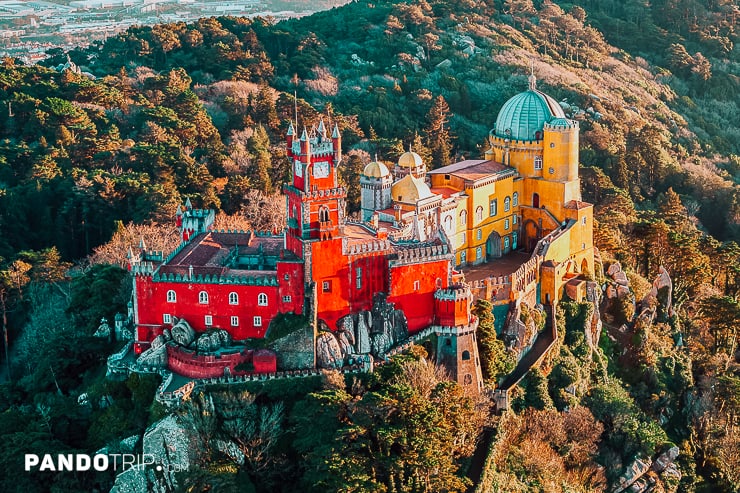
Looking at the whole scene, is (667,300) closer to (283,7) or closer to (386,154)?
(386,154)

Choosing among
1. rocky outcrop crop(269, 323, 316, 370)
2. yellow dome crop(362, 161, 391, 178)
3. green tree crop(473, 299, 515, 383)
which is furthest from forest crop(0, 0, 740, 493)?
yellow dome crop(362, 161, 391, 178)

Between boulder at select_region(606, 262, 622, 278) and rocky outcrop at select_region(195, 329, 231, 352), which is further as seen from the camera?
boulder at select_region(606, 262, 622, 278)

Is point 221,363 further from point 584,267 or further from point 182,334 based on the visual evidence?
point 584,267

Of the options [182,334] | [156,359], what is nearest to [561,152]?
[182,334]

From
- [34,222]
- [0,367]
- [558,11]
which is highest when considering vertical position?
[558,11]

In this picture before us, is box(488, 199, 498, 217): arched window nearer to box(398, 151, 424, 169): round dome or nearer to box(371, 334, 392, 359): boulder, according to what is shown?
box(398, 151, 424, 169): round dome

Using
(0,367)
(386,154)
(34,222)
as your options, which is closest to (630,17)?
(386,154)

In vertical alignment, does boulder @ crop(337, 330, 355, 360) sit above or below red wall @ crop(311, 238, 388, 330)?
below
